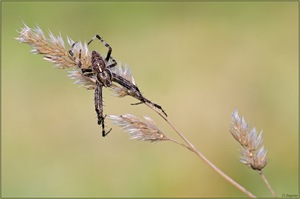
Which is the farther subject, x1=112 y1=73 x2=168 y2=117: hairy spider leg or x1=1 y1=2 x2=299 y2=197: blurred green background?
x1=1 y1=2 x2=299 y2=197: blurred green background

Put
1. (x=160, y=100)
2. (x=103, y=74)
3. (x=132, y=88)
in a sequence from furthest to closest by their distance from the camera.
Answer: (x=160, y=100) < (x=103, y=74) < (x=132, y=88)

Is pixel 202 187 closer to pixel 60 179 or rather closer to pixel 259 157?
pixel 60 179

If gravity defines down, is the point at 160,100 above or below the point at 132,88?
above

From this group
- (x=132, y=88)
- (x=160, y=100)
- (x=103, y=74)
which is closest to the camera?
(x=132, y=88)

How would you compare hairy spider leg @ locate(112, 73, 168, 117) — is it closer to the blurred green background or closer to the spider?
the spider

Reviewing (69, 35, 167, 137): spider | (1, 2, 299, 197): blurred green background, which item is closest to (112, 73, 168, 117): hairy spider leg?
(69, 35, 167, 137): spider

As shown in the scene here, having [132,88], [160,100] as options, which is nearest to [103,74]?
[132,88]

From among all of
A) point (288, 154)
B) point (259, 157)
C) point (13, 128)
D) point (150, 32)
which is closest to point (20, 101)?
point (13, 128)

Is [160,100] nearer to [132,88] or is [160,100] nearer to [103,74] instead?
[103,74]

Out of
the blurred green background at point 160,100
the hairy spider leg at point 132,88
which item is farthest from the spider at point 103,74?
the blurred green background at point 160,100

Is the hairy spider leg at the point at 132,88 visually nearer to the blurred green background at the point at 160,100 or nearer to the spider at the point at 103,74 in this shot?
the spider at the point at 103,74
